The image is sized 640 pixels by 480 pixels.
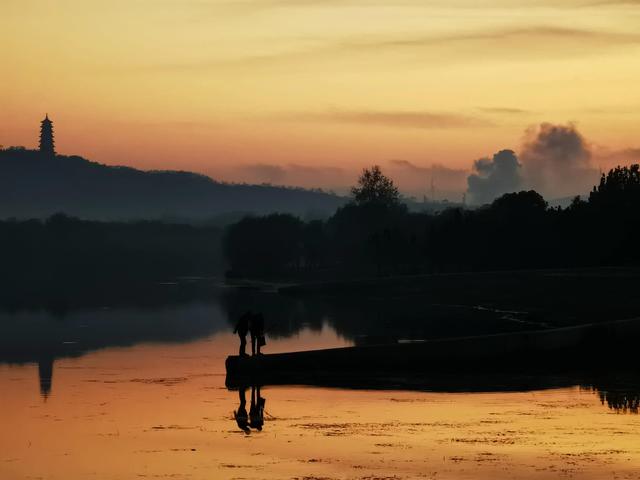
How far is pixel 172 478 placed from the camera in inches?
1272

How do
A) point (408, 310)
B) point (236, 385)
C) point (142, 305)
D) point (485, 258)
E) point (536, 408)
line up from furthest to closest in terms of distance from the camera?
point (485, 258), point (142, 305), point (408, 310), point (236, 385), point (536, 408)

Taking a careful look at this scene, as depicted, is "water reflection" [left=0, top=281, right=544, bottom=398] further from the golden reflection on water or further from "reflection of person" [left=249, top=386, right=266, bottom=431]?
"reflection of person" [left=249, top=386, right=266, bottom=431]

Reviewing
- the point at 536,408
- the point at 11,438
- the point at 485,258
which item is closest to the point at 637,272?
the point at 485,258

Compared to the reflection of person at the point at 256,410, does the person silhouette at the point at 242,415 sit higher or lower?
lower

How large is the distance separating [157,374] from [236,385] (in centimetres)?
755

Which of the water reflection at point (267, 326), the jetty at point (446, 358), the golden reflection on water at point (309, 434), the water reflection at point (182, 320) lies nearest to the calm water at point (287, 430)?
the golden reflection on water at point (309, 434)

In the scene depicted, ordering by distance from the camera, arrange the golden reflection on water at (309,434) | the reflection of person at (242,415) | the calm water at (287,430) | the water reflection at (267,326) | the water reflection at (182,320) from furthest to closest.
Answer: the water reflection at (182,320), the water reflection at (267,326), the reflection of person at (242,415), the calm water at (287,430), the golden reflection on water at (309,434)

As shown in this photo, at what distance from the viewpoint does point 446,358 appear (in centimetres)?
5759

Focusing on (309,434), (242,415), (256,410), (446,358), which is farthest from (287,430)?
(446,358)

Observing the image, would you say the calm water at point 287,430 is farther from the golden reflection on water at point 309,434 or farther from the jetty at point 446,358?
the jetty at point 446,358

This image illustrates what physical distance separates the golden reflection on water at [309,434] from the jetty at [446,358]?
8.30 ft

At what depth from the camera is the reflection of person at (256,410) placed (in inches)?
1622

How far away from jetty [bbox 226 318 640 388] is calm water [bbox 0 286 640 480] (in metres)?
2.28

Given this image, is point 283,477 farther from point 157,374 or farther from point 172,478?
point 157,374
